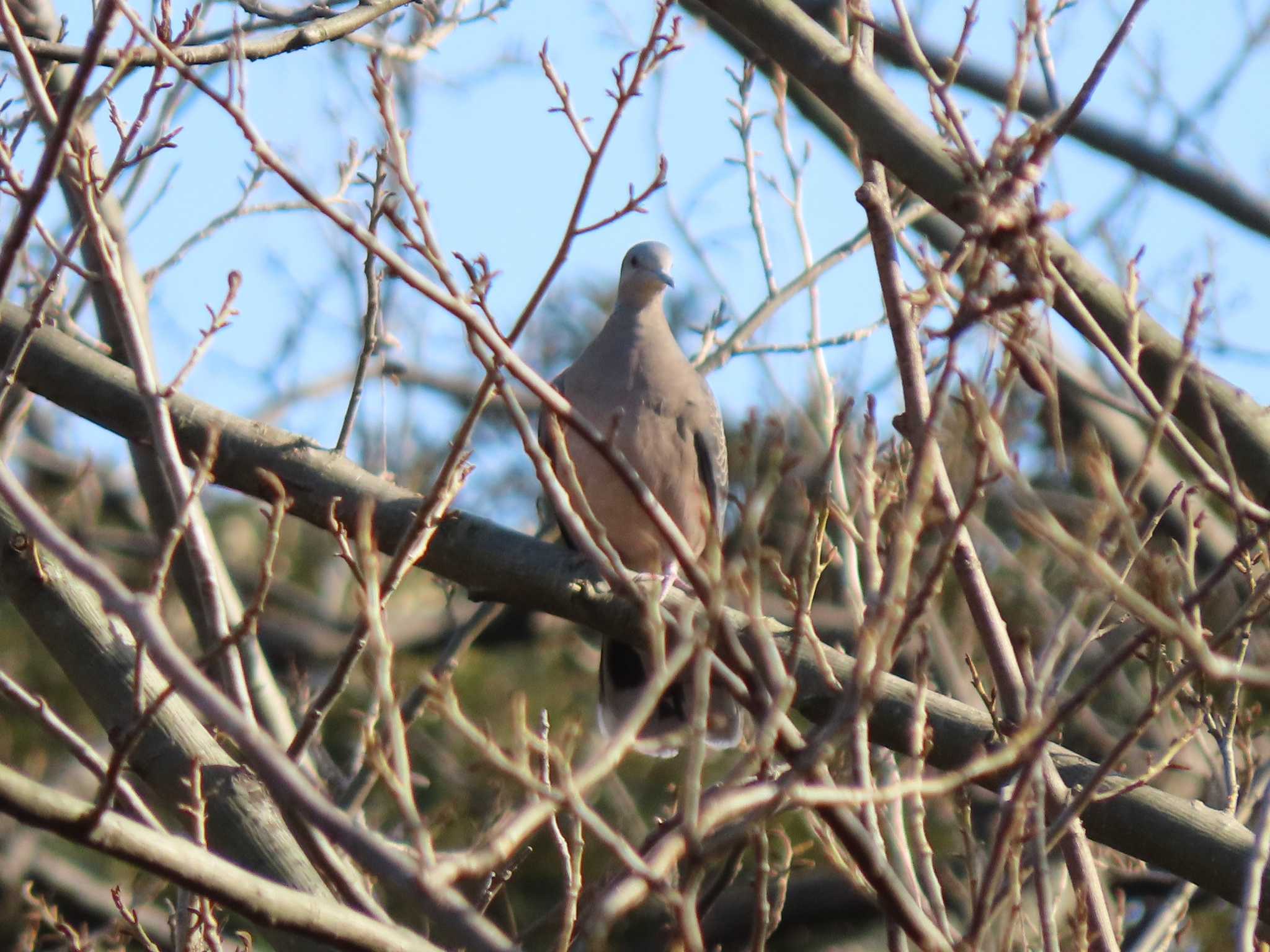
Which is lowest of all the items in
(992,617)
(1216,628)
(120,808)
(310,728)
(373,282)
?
(120,808)

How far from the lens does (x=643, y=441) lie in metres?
5.44

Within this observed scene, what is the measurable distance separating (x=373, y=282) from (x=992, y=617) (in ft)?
5.03

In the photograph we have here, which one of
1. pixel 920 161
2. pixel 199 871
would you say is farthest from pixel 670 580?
pixel 199 871

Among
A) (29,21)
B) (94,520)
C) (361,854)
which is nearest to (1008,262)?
(361,854)

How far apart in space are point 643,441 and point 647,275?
2.40ft

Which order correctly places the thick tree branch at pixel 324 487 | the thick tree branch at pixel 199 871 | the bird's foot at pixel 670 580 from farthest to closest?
the thick tree branch at pixel 324 487 < the bird's foot at pixel 670 580 < the thick tree branch at pixel 199 871

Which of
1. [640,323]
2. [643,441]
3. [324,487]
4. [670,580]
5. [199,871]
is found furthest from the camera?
[640,323]

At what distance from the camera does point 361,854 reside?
1.57 meters

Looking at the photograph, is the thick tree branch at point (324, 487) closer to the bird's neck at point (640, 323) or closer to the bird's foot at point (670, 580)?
the bird's foot at point (670, 580)

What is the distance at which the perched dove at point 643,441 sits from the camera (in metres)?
5.45

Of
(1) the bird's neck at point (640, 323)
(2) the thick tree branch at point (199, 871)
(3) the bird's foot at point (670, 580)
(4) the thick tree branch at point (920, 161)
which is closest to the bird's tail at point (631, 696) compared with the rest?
(3) the bird's foot at point (670, 580)

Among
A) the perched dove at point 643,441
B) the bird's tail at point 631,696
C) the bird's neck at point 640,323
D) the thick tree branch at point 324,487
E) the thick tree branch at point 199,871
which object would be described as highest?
the bird's neck at point 640,323

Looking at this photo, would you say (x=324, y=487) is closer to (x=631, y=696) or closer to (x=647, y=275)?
(x=631, y=696)

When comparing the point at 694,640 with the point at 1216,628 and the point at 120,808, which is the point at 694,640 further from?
the point at 1216,628
